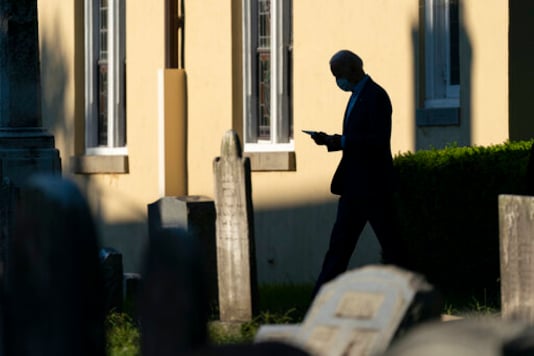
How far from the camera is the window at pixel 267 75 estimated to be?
19.8 metres

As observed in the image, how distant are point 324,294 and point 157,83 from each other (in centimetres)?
1567

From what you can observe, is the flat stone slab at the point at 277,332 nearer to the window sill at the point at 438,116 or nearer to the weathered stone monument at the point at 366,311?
the weathered stone monument at the point at 366,311

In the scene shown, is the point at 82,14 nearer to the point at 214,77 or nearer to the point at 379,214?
the point at 214,77

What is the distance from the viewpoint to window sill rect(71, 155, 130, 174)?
21.9 metres

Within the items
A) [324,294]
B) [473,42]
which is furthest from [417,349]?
[473,42]

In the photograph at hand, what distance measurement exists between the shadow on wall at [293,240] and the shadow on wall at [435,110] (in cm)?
130

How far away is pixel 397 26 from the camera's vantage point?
58.9 ft

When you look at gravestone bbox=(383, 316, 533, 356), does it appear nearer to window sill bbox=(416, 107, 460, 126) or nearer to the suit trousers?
Result: the suit trousers

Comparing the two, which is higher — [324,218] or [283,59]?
[283,59]

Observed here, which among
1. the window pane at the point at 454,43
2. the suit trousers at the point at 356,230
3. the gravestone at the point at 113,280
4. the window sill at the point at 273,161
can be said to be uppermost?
the window pane at the point at 454,43

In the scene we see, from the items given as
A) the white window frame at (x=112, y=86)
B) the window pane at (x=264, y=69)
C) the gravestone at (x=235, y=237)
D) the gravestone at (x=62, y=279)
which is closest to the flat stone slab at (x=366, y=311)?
the gravestone at (x=62, y=279)

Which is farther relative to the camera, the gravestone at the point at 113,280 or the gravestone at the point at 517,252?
the gravestone at the point at 113,280

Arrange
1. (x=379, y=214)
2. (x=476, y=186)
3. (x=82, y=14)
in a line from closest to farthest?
(x=379, y=214), (x=476, y=186), (x=82, y=14)

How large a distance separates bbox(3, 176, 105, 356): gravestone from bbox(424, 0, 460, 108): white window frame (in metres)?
12.1
